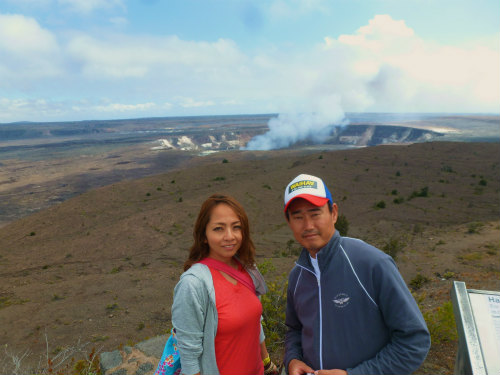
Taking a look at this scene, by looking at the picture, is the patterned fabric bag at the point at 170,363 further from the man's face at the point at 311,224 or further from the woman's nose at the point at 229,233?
the man's face at the point at 311,224

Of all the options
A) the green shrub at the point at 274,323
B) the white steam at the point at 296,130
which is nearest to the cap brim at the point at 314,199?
the green shrub at the point at 274,323

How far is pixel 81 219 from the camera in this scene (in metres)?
18.0

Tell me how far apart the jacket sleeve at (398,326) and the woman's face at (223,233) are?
2.63 ft

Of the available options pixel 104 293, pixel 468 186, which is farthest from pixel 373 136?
pixel 104 293

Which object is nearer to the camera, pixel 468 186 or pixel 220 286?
pixel 220 286

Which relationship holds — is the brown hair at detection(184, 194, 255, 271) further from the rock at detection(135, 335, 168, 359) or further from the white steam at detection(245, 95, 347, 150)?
the white steam at detection(245, 95, 347, 150)

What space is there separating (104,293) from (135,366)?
5284mm

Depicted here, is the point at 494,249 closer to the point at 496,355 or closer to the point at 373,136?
the point at 496,355

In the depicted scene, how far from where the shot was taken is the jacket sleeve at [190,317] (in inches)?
62.2

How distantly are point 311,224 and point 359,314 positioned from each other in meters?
0.48

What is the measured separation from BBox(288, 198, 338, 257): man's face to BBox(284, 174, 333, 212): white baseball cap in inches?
1.7

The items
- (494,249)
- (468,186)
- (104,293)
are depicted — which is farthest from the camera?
(468,186)

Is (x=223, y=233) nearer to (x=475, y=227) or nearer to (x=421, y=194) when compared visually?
(x=475, y=227)

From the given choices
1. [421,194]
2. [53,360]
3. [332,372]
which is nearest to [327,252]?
[332,372]
